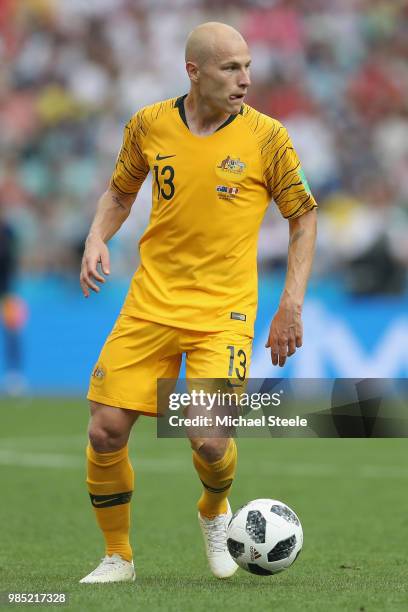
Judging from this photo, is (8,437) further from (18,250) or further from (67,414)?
(18,250)

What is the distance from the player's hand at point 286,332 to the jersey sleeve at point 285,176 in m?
0.44

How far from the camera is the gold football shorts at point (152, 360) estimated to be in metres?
5.34

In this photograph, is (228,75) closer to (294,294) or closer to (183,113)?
(183,113)

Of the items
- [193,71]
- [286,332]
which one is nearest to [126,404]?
[286,332]

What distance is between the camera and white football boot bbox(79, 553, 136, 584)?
5.38 meters

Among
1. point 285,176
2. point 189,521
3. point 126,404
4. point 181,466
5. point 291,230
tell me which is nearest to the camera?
point 126,404

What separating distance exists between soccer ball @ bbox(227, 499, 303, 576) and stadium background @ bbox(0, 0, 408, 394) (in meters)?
9.53

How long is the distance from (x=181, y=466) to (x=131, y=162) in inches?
200

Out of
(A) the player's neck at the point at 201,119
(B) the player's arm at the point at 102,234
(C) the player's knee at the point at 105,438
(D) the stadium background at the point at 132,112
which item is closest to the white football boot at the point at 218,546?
(C) the player's knee at the point at 105,438

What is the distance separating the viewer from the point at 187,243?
5.42 meters

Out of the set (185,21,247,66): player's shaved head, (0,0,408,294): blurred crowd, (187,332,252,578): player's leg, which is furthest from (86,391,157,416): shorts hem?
(0,0,408,294): blurred crowd

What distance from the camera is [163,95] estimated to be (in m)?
18.5

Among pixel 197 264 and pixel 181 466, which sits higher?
pixel 197 264

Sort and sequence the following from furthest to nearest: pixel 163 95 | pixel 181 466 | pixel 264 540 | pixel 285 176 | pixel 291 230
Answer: pixel 163 95, pixel 181 466, pixel 291 230, pixel 285 176, pixel 264 540
